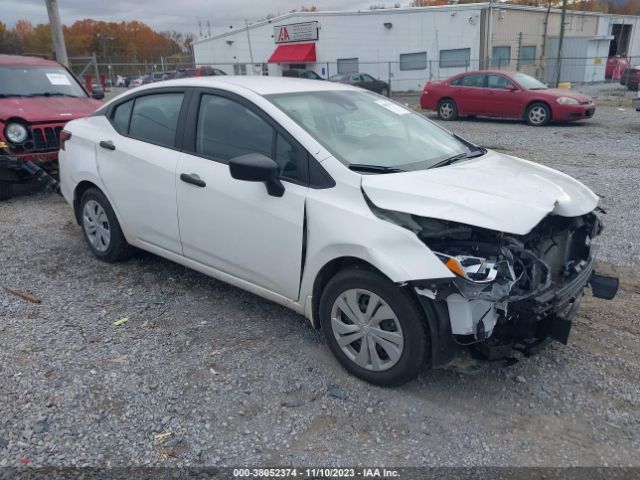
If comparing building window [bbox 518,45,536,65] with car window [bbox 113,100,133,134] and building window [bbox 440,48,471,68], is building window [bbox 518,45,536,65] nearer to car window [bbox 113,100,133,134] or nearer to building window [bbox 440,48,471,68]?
building window [bbox 440,48,471,68]

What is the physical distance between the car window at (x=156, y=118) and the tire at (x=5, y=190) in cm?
398

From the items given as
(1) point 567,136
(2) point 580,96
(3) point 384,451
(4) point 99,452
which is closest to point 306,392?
(3) point 384,451

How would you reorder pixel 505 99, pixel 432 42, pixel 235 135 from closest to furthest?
pixel 235 135 < pixel 505 99 < pixel 432 42

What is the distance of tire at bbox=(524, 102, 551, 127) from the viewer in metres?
14.5

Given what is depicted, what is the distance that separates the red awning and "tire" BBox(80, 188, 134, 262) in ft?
106

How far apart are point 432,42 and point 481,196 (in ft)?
106

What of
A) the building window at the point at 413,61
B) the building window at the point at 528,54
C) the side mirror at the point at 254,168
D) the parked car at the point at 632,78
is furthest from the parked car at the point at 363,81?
the side mirror at the point at 254,168

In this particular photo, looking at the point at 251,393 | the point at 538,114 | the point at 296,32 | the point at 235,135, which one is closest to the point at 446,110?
the point at 538,114

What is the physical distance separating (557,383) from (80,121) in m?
4.71

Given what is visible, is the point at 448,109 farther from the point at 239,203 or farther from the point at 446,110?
the point at 239,203

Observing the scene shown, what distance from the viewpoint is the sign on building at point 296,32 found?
35.6 metres

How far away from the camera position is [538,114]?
48.2ft

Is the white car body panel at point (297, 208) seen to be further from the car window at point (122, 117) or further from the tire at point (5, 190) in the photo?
the tire at point (5, 190)

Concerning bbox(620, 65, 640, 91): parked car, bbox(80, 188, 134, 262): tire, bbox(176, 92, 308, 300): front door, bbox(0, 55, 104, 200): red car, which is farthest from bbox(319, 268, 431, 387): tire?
bbox(620, 65, 640, 91): parked car
